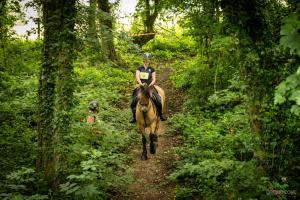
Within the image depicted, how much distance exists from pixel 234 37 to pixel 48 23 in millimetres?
4045

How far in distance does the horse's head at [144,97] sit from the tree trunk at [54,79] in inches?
124

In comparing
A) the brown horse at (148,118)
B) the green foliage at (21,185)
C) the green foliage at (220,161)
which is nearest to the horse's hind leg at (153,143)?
the brown horse at (148,118)

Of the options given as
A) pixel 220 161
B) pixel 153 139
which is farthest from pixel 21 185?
pixel 153 139

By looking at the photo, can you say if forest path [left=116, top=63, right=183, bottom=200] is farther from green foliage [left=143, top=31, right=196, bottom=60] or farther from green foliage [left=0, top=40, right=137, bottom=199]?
green foliage [left=143, top=31, right=196, bottom=60]

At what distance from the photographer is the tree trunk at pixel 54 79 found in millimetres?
7828

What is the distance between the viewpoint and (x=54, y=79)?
8023mm

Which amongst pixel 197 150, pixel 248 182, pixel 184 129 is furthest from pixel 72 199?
pixel 184 129

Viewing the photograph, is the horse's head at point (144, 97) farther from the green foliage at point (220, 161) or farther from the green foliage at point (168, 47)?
the green foliage at point (168, 47)

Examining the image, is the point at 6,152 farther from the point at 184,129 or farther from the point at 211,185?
the point at 184,129

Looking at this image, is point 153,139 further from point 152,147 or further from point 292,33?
point 292,33

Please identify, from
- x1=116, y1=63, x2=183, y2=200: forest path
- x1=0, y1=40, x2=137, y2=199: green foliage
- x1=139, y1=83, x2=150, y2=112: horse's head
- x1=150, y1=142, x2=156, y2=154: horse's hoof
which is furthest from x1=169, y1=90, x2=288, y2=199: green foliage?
x1=139, y1=83, x2=150, y2=112: horse's head

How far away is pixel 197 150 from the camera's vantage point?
10641 mm

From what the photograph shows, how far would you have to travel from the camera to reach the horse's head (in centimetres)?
1084

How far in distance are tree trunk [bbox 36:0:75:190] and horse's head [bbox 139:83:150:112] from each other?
10.4 feet
